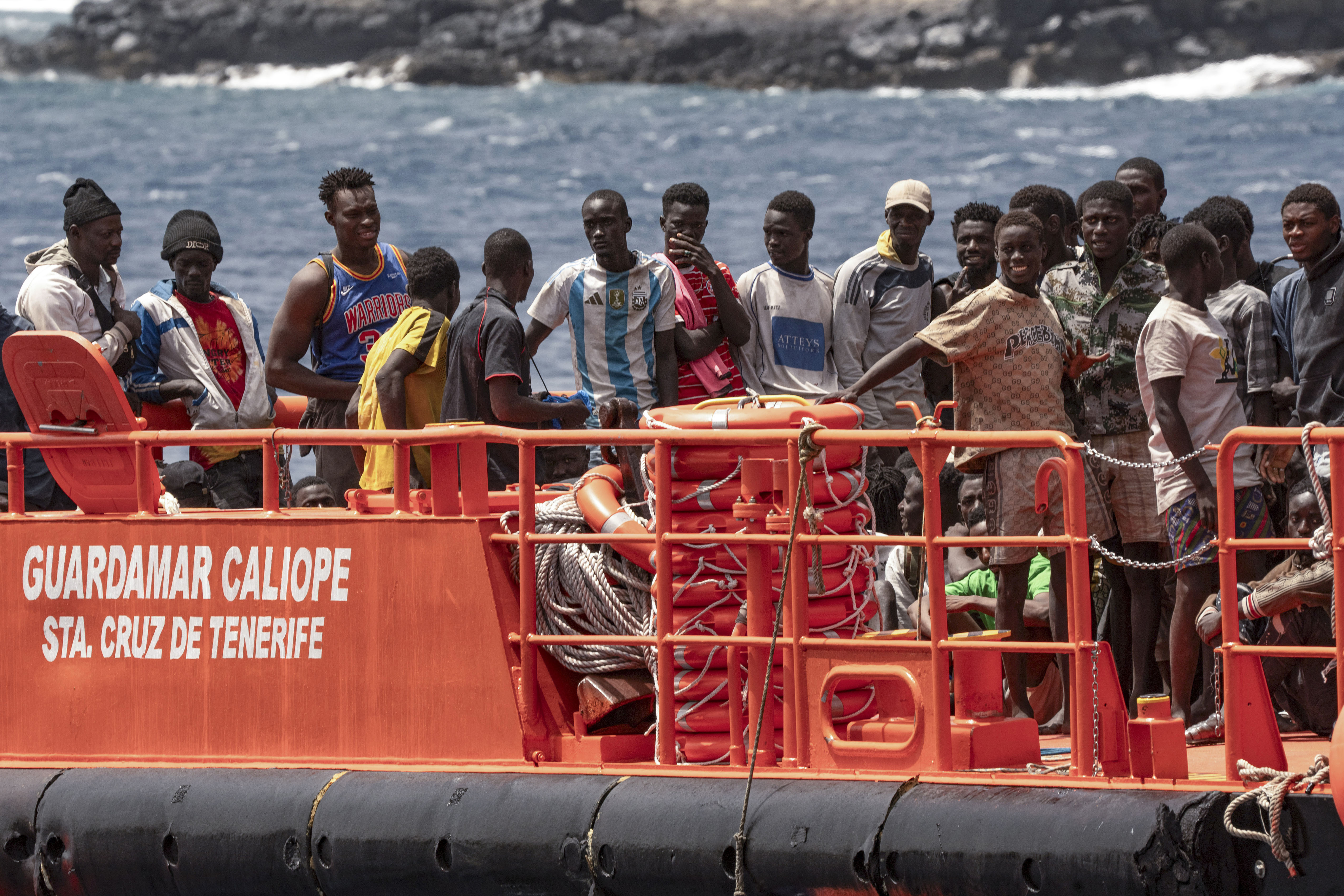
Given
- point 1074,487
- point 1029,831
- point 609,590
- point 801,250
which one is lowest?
point 1029,831

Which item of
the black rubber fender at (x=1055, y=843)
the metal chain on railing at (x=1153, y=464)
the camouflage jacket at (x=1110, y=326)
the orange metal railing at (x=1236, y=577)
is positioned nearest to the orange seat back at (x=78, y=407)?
the black rubber fender at (x=1055, y=843)

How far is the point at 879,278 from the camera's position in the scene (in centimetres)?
900

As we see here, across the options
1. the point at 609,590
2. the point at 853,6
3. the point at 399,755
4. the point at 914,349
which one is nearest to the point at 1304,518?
the point at 914,349

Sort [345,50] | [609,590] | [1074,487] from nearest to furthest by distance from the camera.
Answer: [1074,487], [609,590], [345,50]

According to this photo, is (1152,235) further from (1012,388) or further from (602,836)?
(602,836)

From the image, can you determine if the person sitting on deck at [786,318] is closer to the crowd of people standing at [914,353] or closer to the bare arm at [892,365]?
the crowd of people standing at [914,353]

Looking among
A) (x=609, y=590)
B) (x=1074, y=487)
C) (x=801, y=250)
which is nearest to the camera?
(x=1074, y=487)

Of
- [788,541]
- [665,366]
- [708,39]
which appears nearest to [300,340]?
[665,366]

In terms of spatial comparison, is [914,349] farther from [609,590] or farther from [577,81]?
[577,81]

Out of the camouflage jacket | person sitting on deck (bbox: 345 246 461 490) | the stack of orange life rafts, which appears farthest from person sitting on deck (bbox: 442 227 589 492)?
the camouflage jacket

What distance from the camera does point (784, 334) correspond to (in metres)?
8.84

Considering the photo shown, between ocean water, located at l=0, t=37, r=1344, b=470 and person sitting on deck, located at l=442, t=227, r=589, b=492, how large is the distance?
12.7 metres

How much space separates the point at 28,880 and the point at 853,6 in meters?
73.6

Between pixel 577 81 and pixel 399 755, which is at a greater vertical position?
pixel 577 81
